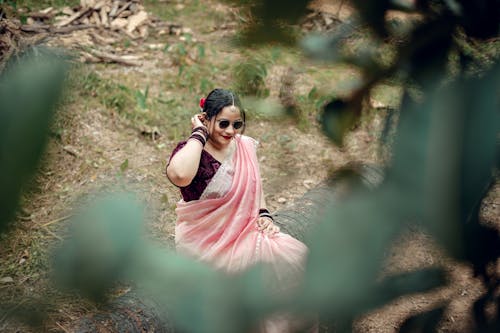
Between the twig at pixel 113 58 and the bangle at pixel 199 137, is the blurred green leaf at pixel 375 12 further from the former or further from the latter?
the twig at pixel 113 58

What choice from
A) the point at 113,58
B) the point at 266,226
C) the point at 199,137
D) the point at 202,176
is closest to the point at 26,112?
the point at 199,137

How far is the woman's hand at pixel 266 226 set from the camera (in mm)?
2604

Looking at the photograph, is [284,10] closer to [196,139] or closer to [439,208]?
[439,208]

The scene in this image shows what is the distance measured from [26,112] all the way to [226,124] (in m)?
2.13

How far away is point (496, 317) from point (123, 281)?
32cm

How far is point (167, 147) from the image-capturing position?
452 centimetres

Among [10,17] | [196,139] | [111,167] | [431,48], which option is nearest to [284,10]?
[431,48]

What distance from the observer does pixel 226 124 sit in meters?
2.45

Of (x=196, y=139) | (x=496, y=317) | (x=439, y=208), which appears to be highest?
(x=439, y=208)

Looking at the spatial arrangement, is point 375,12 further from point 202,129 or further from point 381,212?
point 202,129

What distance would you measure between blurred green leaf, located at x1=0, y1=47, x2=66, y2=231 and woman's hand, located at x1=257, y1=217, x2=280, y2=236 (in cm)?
226

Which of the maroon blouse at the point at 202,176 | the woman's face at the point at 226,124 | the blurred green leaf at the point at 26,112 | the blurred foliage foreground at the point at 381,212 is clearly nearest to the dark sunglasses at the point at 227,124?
the woman's face at the point at 226,124

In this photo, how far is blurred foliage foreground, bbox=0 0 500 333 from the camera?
0.42 meters

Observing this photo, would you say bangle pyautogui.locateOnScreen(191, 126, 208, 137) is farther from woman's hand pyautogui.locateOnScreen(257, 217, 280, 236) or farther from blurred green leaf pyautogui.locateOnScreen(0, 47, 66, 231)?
blurred green leaf pyautogui.locateOnScreen(0, 47, 66, 231)
